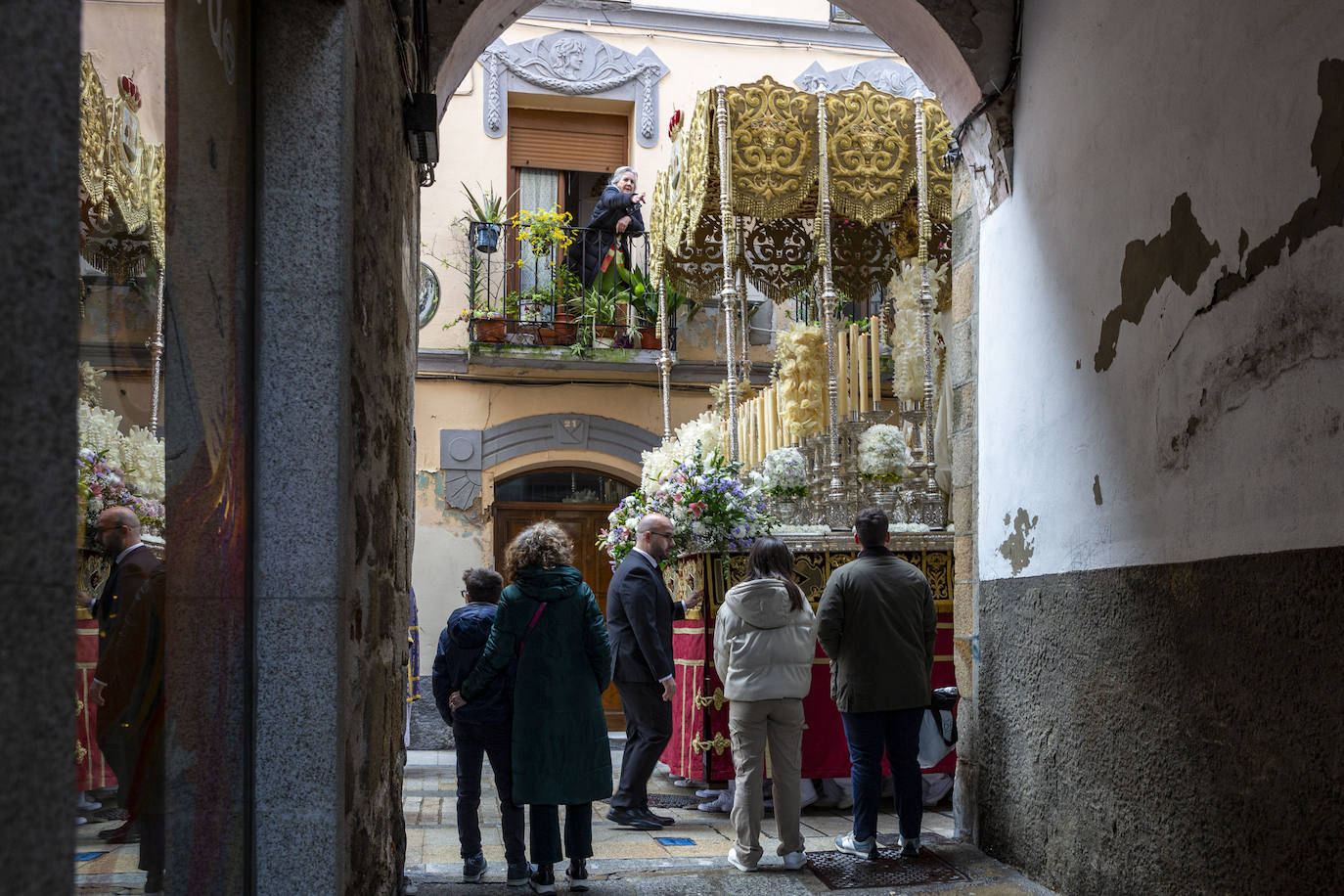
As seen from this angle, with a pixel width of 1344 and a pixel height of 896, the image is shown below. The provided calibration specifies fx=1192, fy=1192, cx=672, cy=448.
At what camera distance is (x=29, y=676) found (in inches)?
42.3

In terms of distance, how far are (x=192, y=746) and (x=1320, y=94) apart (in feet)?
10.4

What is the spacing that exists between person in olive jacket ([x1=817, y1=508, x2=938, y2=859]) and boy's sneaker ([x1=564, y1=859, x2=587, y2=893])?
1.28 meters

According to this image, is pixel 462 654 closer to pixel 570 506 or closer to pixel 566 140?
pixel 570 506

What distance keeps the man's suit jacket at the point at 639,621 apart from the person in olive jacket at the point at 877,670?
104 cm

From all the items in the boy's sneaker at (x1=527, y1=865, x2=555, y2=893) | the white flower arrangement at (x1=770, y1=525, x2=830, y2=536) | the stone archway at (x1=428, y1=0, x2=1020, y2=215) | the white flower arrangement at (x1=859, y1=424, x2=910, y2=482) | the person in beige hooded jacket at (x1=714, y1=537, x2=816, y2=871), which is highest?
the stone archway at (x1=428, y1=0, x2=1020, y2=215)

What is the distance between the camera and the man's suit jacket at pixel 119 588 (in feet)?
6.13

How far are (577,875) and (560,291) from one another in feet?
28.6

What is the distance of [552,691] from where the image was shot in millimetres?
4844

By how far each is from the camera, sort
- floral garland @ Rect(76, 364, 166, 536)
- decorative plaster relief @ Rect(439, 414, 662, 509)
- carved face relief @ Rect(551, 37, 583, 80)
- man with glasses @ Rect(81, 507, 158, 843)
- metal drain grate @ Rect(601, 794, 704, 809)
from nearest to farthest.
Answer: floral garland @ Rect(76, 364, 166, 536) → man with glasses @ Rect(81, 507, 158, 843) → metal drain grate @ Rect(601, 794, 704, 809) → decorative plaster relief @ Rect(439, 414, 662, 509) → carved face relief @ Rect(551, 37, 583, 80)

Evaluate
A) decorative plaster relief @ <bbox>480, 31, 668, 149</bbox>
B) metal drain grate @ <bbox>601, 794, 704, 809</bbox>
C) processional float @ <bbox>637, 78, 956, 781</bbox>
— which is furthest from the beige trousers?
decorative plaster relief @ <bbox>480, 31, 668, 149</bbox>

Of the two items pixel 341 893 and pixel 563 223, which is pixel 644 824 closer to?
pixel 341 893

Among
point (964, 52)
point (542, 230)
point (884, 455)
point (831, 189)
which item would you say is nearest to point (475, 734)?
point (964, 52)

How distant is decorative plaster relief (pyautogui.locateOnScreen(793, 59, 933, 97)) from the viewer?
45.0 ft

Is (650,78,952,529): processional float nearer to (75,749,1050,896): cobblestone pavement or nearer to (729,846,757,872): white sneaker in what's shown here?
(75,749,1050,896): cobblestone pavement
